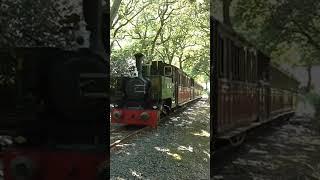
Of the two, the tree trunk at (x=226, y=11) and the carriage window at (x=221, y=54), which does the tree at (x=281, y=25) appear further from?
the carriage window at (x=221, y=54)

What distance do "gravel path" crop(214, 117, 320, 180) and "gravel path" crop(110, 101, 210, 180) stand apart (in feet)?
4.80

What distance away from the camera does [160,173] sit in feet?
15.5

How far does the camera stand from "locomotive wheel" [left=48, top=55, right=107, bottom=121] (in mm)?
2467

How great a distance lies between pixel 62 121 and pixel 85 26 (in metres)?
0.74

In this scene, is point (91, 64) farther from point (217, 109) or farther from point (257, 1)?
point (257, 1)

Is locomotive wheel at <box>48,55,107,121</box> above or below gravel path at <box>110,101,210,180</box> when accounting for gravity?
above

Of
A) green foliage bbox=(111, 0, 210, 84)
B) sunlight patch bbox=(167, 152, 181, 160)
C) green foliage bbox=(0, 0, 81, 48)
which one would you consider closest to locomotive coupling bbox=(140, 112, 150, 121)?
sunlight patch bbox=(167, 152, 181, 160)

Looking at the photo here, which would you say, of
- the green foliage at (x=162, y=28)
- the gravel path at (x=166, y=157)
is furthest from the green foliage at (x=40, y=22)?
the gravel path at (x=166, y=157)

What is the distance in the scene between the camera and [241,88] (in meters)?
2.55

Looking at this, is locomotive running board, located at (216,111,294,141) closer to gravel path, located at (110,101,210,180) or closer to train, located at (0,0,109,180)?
train, located at (0,0,109,180)

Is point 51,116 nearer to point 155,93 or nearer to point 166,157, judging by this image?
point 166,157

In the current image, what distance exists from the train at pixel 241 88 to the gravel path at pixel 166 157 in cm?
146

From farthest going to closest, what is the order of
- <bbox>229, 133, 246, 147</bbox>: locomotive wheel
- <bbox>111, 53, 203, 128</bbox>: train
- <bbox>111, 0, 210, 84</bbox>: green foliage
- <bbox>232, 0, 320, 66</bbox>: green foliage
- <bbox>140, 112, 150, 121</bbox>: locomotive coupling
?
1. <bbox>111, 53, 203, 128</bbox>: train
2. <bbox>140, 112, 150, 121</bbox>: locomotive coupling
3. <bbox>111, 0, 210, 84</bbox>: green foliage
4. <bbox>229, 133, 246, 147</bbox>: locomotive wheel
5. <bbox>232, 0, 320, 66</bbox>: green foliage

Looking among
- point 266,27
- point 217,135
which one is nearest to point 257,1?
point 266,27
